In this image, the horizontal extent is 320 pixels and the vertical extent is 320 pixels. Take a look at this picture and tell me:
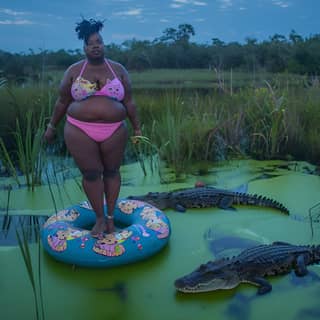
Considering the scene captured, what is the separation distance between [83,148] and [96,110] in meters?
0.28

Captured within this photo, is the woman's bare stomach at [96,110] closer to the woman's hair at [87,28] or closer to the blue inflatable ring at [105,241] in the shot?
the woman's hair at [87,28]

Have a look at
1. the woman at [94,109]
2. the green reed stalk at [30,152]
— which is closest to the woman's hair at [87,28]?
the woman at [94,109]

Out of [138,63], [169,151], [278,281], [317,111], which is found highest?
[138,63]

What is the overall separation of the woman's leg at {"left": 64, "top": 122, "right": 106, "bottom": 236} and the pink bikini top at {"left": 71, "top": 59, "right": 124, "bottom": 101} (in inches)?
9.2

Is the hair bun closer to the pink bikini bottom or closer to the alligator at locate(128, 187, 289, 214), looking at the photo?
the pink bikini bottom

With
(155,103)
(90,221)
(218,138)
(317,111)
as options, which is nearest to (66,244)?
(90,221)

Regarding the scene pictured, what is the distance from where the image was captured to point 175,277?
3.13 meters

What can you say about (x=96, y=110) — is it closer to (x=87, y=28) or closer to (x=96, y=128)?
(x=96, y=128)

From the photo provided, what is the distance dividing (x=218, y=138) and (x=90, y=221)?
118 inches

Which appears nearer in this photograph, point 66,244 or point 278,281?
point 278,281

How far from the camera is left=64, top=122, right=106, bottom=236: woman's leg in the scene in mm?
3225

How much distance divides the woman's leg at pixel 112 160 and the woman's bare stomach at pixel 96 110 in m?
0.14

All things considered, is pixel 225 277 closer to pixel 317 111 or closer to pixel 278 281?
pixel 278 281

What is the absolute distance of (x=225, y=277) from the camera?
2951mm
